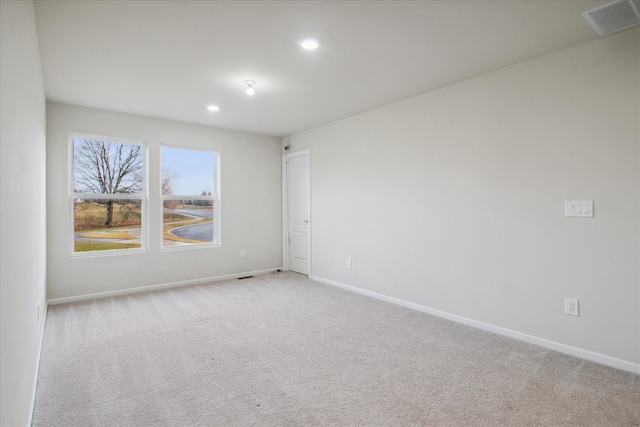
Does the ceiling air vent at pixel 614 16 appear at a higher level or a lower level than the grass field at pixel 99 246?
higher

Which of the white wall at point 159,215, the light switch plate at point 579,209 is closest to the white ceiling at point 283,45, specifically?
the white wall at point 159,215

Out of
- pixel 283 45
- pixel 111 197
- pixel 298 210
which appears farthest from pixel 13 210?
pixel 298 210

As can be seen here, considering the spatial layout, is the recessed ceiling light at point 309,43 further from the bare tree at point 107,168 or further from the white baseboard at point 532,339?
the bare tree at point 107,168

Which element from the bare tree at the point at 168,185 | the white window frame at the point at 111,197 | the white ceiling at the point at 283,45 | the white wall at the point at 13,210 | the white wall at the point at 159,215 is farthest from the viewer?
the bare tree at the point at 168,185

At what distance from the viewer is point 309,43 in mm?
2609

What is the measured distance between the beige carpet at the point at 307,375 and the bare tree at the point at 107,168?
5.27ft

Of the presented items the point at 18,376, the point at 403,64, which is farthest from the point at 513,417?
the point at 403,64

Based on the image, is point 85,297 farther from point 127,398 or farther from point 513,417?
point 513,417

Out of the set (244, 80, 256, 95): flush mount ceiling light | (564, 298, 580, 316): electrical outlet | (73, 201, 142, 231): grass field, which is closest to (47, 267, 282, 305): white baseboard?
(73, 201, 142, 231): grass field

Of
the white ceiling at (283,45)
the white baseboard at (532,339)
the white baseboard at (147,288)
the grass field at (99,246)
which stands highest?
the white ceiling at (283,45)

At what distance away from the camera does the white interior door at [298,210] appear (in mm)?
5688

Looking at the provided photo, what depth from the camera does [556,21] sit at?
2.33 metres

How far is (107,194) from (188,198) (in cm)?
108

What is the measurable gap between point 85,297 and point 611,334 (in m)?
5.55
